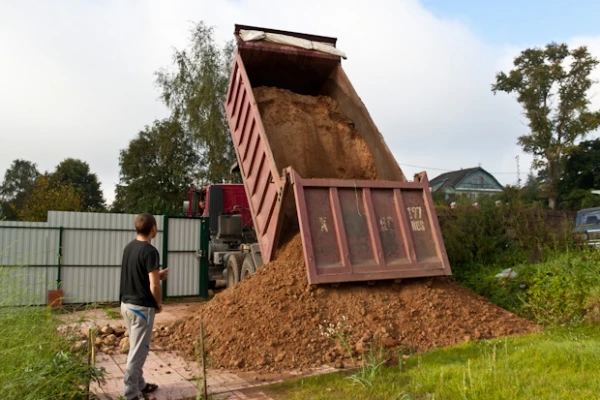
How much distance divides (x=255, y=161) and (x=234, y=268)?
265cm

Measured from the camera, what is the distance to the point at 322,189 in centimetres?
630

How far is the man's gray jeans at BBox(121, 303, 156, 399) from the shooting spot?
4.07m

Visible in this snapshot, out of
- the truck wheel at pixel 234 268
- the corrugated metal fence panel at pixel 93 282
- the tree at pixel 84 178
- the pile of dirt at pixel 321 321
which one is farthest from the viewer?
the tree at pixel 84 178

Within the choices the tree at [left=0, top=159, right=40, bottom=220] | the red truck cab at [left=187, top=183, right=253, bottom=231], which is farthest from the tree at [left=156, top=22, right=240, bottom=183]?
the tree at [left=0, top=159, right=40, bottom=220]

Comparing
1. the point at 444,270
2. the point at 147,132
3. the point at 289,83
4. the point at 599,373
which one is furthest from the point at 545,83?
the point at 599,373

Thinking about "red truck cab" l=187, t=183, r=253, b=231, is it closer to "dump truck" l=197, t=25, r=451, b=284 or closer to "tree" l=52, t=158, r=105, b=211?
"dump truck" l=197, t=25, r=451, b=284

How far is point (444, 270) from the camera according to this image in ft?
20.9

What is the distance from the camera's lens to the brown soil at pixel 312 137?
7.71 metres

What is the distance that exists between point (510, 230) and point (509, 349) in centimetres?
468

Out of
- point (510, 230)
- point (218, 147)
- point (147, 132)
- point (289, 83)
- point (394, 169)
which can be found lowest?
point (510, 230)

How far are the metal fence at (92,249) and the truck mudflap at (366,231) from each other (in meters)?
6.03

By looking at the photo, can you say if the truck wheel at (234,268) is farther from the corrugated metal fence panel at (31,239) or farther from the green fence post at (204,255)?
the corrugated metal fence panel at (31,239)

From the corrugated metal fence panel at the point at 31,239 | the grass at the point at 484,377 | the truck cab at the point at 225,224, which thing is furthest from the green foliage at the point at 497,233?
the corrugated metal fence panel at the point at 31,239

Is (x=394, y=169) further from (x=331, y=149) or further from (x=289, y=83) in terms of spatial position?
(x=289, y=83)
